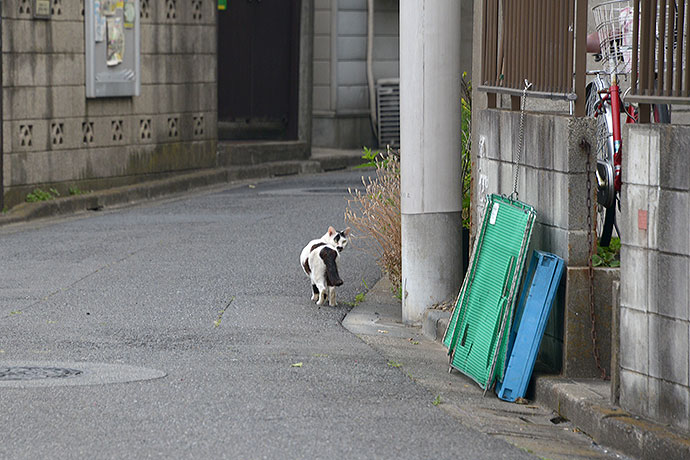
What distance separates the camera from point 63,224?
51.0 ft

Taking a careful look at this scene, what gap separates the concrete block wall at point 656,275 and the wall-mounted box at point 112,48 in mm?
12483

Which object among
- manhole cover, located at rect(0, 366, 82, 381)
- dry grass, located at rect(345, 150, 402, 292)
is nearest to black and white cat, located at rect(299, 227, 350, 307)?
dry grass, located at rect(345, 150, 402, 292)

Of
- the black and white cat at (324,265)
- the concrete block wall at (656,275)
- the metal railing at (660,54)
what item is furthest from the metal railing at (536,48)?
the black and white cat at (324,265)

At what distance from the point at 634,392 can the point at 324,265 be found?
3.89 metres

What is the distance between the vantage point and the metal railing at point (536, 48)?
748cm

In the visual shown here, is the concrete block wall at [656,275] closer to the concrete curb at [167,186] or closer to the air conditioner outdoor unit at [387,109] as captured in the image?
the concrete curb at [167,186]

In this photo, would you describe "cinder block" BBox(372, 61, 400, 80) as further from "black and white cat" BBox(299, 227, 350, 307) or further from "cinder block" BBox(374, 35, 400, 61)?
"black and white cat" BBox(299, 227, 350, 307)

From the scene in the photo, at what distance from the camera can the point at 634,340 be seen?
639 centimetres

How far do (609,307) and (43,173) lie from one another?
11.2 m

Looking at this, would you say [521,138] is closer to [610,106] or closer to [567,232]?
[610,106]

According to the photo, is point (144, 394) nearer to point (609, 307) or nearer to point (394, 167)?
point (609, 307)

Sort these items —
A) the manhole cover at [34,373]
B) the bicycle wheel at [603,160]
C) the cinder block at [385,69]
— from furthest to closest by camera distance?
the cinder block at [385,69], the bicycle wheel at [603,160], the manhole cover at [34,373]

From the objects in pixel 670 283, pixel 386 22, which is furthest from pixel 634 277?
pixel 386 22

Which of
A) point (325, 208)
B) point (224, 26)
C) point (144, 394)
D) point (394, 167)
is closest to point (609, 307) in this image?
point (144, 394)
